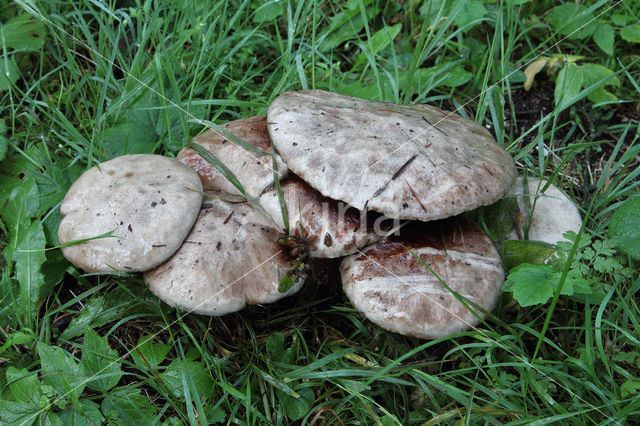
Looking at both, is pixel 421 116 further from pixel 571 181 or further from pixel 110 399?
pixel 110 399

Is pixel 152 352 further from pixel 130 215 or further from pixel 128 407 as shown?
pixel 130 215

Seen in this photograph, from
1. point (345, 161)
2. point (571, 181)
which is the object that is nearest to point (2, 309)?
point (345, 161)

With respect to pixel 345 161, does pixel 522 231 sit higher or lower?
lower

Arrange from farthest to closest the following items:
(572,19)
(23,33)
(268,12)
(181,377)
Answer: (268,12)
(572,19)
(23,33)
(181,377)

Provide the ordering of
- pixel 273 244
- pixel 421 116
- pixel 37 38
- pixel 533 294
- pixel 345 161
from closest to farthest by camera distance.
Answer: pixel 533 294 → pixel 345 161 → pixel 273 244 → pixel 421 116 → pixel 37 38

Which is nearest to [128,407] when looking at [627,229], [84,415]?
[84,415]

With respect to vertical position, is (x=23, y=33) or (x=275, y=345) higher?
(x=23, y=33)
